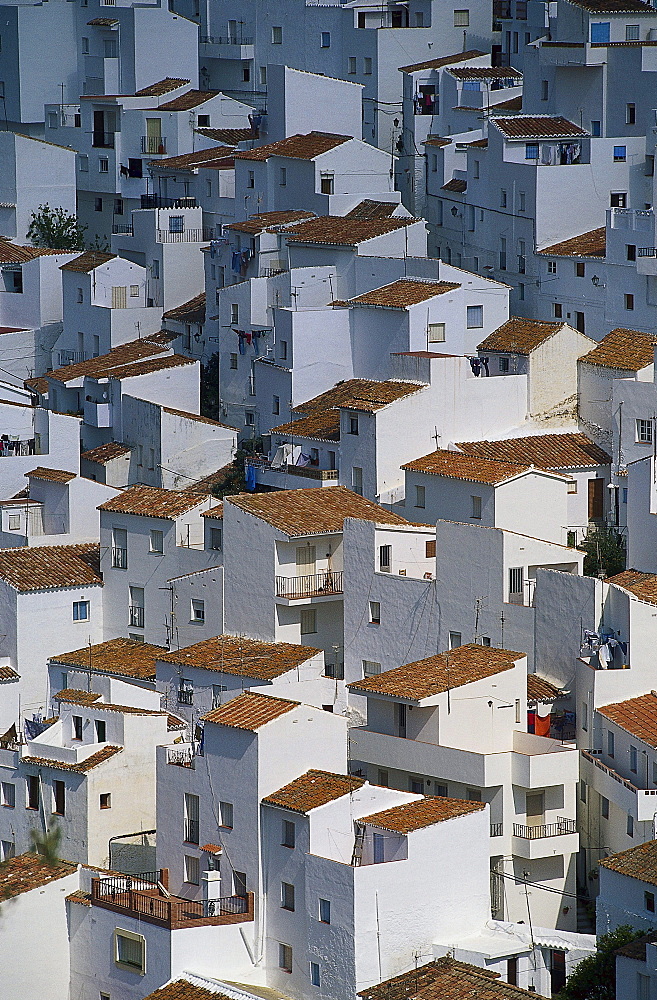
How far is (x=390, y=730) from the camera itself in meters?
46.3

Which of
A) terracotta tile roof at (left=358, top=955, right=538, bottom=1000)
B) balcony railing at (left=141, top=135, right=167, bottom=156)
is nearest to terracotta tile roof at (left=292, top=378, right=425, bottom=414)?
terracotta tile roof at (left=358, top=955, right=538, bottom=1000)

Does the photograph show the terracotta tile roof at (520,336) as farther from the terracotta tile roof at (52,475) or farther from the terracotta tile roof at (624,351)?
the terracotta tile roof at (52,475)

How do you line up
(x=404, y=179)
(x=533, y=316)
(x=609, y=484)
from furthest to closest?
(x=404, y=179), (x=533, y=316), (x=609, y=484)

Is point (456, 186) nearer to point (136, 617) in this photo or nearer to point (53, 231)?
point (53, 231)

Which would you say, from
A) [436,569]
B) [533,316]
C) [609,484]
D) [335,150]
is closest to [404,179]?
[335,150]

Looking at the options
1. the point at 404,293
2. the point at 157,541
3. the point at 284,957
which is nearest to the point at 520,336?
the point at 404,293

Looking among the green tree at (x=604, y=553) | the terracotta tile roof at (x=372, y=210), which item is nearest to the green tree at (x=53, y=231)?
the terracotta tile roof at (x=372, y=210)

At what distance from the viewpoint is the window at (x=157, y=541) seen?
5459cm

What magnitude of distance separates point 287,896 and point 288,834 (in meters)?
1.05

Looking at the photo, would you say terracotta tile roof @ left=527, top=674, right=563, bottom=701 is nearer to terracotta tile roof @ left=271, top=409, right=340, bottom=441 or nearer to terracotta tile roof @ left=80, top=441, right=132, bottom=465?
terracotta tile roof @ left=271, top=409, right=340, bottom=441

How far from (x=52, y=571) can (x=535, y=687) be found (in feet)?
43.9

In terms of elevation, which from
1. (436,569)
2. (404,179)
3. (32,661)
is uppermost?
(404,179)

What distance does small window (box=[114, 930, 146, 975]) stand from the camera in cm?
4225

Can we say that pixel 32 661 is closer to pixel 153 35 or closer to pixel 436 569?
pixel 436 569
